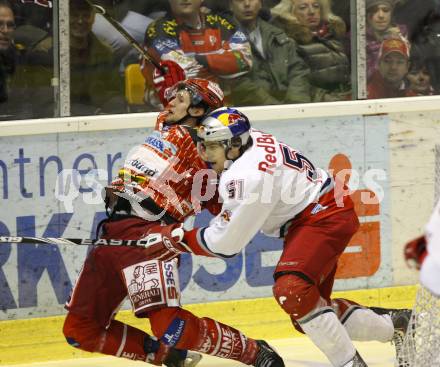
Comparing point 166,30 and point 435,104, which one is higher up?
point 166,30

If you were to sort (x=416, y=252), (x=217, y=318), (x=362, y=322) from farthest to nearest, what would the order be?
(x=217, y=318) < (x=362, y=322) < (x=416, y=252)

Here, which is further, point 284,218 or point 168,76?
point 168,76

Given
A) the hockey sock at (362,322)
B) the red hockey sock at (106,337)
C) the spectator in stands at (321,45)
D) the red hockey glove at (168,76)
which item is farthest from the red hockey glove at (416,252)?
the spectator in stands at (321,45)

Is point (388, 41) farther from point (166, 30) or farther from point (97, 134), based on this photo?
point (97, 134)


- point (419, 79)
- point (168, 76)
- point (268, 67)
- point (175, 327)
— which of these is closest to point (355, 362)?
point (175, 327)

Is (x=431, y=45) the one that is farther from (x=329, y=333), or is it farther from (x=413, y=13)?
(x=329, y=333)

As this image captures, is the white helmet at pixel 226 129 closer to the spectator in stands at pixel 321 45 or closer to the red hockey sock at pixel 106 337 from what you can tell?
the red hockey sock at pixel 106 337

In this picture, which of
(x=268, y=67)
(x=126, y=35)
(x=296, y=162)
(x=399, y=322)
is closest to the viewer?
(x=296, y=162)

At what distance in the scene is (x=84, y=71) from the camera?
603 cm

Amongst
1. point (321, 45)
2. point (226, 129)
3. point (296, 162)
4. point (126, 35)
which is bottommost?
point (296, 162)

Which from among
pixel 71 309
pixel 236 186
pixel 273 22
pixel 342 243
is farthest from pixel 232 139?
pixel 273 22

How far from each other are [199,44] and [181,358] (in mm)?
1511

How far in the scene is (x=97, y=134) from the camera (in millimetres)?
5945

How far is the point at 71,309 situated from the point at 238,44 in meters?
1.62
